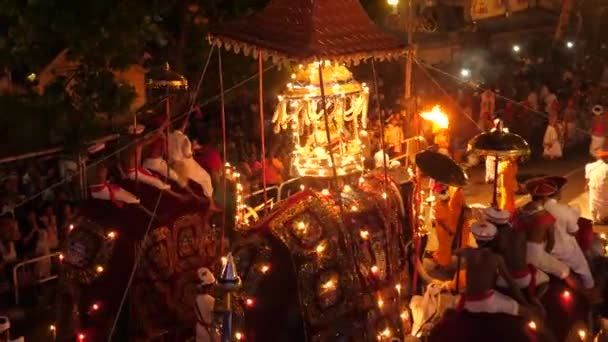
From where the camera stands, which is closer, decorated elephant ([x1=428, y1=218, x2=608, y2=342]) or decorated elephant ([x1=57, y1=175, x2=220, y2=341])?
decorated elephant ([x1=428, y1=218, x2=608, y2=342])

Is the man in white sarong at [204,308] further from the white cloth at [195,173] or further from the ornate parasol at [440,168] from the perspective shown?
the ornate parasol at [440,168]

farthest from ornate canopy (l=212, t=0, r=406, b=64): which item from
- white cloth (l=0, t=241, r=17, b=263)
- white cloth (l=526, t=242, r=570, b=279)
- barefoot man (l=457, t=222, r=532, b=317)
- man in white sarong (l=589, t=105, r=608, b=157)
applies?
A: man in white sarong (l=589, t=105, r=608, b=157)

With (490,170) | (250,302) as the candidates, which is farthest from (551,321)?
(490,170)

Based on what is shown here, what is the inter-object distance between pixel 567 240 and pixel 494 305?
1.31m

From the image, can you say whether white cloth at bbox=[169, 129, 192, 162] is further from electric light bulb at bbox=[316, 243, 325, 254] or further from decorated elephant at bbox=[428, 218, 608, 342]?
decorated elephant at bbox=[428, 218, 608, 342]

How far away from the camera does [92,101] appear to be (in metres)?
10.5

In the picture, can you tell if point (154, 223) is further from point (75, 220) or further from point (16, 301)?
point (16, 301)

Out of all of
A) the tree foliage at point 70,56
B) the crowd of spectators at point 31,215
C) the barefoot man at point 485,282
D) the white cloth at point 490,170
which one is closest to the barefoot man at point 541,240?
the barefoot man at point 485,282

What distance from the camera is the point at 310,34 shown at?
21.3ft

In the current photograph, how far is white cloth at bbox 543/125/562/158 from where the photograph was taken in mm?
15938

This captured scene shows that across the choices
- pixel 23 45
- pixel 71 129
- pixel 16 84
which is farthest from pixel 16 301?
pixel 16 84

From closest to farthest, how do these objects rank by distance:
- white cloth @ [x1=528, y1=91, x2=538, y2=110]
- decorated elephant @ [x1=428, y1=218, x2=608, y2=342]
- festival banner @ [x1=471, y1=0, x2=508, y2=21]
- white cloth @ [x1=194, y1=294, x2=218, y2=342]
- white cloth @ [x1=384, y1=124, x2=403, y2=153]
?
1. decorated elephant @ [x1=428, y1=218, x2=608, y2=342]
2. white cloth @ [x1=194, y1=294, x2=218, y2=342]
3. white cloth @ [x1=384, y1=124, x2=403, y2=153]
4. festival banner @ [x1=471, y1=0, x2=508, y2=21]
5. white cloth @ [x1=528, y1=91, x2=538, y2=110]

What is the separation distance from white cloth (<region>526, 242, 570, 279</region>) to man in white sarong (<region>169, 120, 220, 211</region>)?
3.03 metres

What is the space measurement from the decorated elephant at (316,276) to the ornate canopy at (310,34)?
1.15 m
